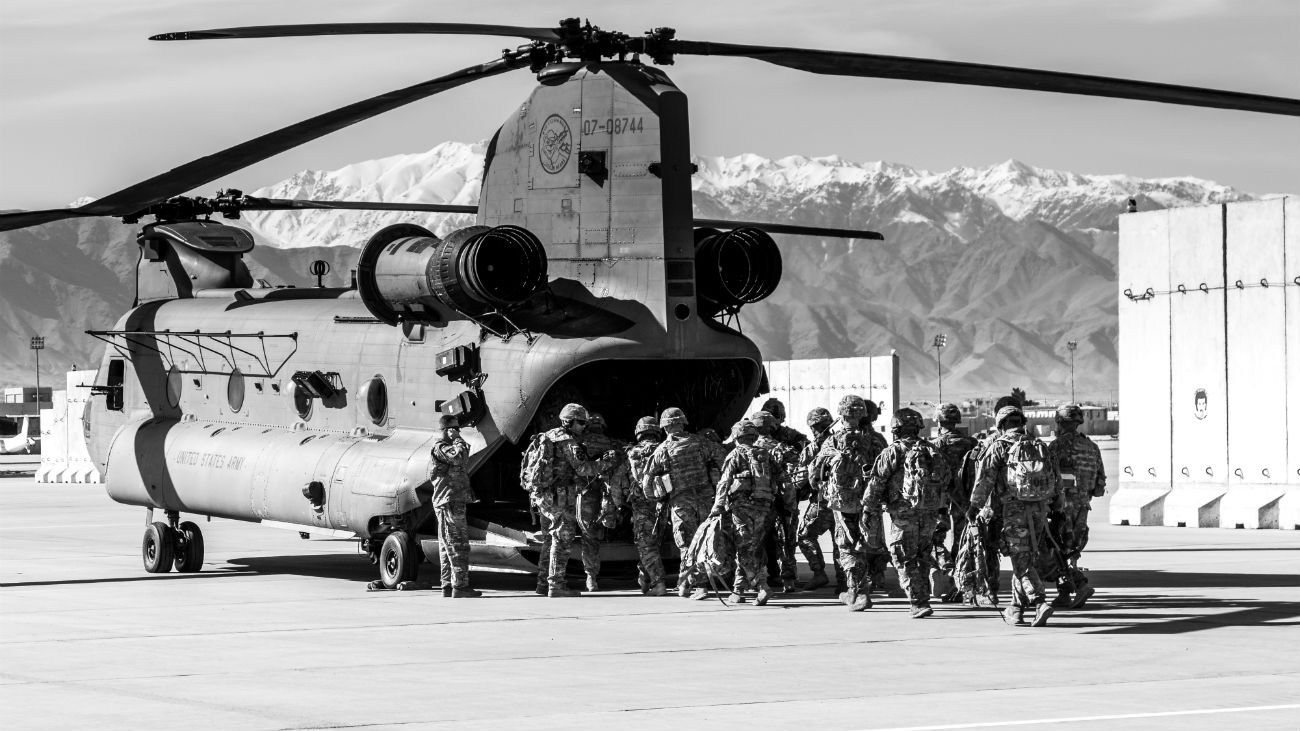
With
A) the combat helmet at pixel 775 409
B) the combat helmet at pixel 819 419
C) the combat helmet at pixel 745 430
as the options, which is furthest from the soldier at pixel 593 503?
the combat helmet at pixel 819 419

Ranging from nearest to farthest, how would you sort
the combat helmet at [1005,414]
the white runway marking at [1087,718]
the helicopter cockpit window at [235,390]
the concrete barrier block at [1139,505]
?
the white runway marking at [1087,718]
the combat helmet at [1005,414]
the helicopter cockpit window at [235,390]
the concrete barrier block at [1139,505]

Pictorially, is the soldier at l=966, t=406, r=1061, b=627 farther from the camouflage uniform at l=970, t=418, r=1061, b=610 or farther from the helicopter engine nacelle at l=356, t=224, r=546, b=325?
the helicopter engine nacelle at l=356, t=224, r=546, b=325

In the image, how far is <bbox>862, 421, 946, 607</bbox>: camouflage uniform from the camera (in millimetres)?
15062

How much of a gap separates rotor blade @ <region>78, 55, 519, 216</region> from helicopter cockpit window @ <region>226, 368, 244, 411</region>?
3.70m

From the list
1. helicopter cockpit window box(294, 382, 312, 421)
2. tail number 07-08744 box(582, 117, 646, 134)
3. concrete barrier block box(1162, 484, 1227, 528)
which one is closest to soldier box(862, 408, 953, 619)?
tail number 07-08744 box(582, 117, 646, 134)

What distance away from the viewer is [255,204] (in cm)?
2211

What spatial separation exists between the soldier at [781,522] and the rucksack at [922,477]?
138cm

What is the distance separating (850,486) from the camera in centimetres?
1537

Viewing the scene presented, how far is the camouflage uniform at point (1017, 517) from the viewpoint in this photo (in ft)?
46.8

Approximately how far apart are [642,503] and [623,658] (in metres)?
→ 4.31

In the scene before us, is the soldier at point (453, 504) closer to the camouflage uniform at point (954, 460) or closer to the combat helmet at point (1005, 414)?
the camouflage uniform at point (954, 460)

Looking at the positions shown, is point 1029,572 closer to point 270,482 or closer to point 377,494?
point 377,494

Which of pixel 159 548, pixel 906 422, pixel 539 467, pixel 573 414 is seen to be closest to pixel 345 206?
pixel 159 548

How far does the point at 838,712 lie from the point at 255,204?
13852 mm
